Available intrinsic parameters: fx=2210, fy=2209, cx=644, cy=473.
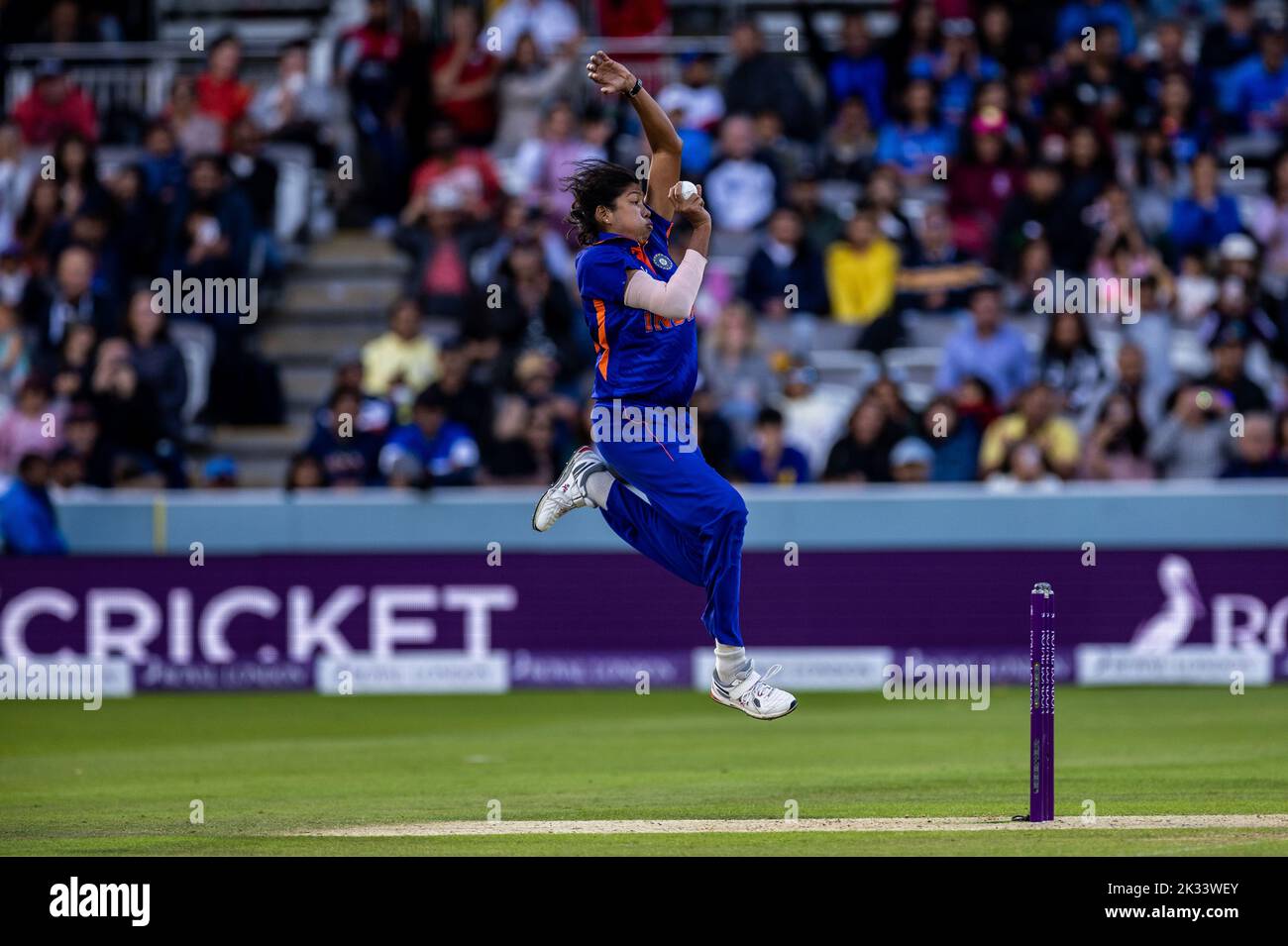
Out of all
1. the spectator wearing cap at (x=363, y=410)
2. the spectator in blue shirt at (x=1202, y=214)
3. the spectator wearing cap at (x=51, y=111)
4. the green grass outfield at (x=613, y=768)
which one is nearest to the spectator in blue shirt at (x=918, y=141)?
the spectator in blue shirt at (x=1202, y=214)

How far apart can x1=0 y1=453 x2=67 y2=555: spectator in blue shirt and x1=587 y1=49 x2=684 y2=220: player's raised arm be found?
9.59m

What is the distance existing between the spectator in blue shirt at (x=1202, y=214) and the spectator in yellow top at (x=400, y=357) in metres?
7.15

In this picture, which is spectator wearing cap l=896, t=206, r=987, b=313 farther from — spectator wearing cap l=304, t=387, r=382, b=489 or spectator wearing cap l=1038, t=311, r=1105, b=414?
spectator wearing cap l=304, t=387, r=382, b=489

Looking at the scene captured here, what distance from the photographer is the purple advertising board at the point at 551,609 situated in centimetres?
1797

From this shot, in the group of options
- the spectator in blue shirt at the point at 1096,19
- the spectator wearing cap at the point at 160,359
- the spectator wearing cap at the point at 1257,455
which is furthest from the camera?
the spectator in blue shirt at the point at 1096,19

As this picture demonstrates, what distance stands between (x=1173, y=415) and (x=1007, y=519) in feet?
6.03

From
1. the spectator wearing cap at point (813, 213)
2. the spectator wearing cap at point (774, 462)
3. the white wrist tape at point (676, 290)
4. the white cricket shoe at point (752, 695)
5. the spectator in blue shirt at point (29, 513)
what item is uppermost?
the spectator wearing cap at point (813, 213)

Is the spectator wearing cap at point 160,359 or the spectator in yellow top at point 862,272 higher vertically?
the spectator in yellow top at point 862,272

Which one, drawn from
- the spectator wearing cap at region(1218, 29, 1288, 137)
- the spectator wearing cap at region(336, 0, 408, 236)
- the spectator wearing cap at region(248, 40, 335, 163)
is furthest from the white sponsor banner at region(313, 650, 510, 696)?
the spectator wearing cap at region(1218, 29, 1288, 137)

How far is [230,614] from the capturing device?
729 inches

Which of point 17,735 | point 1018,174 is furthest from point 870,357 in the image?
point 17,735

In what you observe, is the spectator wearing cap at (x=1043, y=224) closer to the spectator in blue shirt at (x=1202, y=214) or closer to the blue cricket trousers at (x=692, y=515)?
the spectator in blue shirt at (x=1202, y=214)

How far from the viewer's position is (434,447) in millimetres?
19328

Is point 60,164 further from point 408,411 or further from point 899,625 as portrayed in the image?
point 899,625
